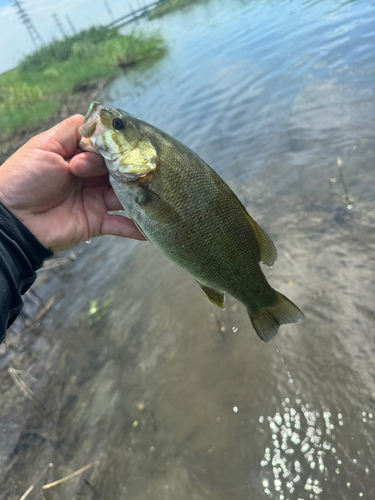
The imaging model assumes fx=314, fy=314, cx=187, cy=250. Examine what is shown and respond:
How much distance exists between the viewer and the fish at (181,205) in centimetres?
216

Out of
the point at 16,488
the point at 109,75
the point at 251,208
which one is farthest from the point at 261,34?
the point at 16,488

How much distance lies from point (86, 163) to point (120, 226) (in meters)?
0.76

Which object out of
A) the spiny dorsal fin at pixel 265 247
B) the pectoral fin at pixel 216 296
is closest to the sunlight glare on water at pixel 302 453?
the pectoral fin at pixel 216 296

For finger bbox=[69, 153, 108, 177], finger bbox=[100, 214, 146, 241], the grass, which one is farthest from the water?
the grass

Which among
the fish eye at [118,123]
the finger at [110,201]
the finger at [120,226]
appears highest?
the fish eye at [118,123]

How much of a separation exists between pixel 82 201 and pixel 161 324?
248 centimetres

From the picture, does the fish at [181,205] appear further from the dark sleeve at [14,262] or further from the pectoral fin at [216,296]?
the dark sleeve at [14,262]

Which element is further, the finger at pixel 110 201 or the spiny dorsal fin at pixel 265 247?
the finger at pixel 110 201

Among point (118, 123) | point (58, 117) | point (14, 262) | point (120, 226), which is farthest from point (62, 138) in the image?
point (58, 117)

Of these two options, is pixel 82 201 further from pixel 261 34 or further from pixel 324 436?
pixel 261 34

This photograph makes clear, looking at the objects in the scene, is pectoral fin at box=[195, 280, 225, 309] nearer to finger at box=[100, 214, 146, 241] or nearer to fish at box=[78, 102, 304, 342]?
fish at box=[78, 102, 304, 342]

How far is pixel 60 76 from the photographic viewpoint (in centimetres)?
2656

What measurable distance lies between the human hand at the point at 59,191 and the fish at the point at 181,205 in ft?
1.10

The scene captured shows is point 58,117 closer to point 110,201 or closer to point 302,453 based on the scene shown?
point 110,201
